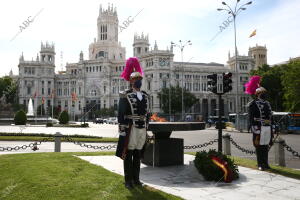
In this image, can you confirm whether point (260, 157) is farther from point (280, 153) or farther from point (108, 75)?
point (108, 75)

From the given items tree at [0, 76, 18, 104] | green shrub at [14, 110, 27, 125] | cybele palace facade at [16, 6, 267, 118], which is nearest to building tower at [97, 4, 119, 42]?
cybele palace facade at [16, 6, 267, 118]

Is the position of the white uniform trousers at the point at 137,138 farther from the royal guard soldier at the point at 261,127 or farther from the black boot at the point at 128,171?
the royal guard soldier at the point at 261,127

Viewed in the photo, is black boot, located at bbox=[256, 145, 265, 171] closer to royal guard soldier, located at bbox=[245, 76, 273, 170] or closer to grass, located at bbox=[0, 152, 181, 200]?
royal guard soldier, located at bbox=[245, 76, 273, 170]

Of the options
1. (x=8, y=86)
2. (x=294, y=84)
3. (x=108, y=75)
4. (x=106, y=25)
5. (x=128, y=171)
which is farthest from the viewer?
(x=106, y=25)

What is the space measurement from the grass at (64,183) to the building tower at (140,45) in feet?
258

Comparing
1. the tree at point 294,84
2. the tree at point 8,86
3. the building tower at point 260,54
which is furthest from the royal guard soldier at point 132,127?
the building tower at point 260,54

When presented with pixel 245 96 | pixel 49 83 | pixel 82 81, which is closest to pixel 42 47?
pixel 49 83

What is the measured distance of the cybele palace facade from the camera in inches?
3123

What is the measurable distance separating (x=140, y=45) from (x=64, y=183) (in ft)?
267

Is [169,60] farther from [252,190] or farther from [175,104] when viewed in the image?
[252,190]

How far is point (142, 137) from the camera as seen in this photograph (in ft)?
20.8

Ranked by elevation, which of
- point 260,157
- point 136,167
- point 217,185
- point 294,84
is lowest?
point 217,185

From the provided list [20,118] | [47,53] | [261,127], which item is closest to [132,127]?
[261,127]

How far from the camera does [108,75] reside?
88938 millimetres
